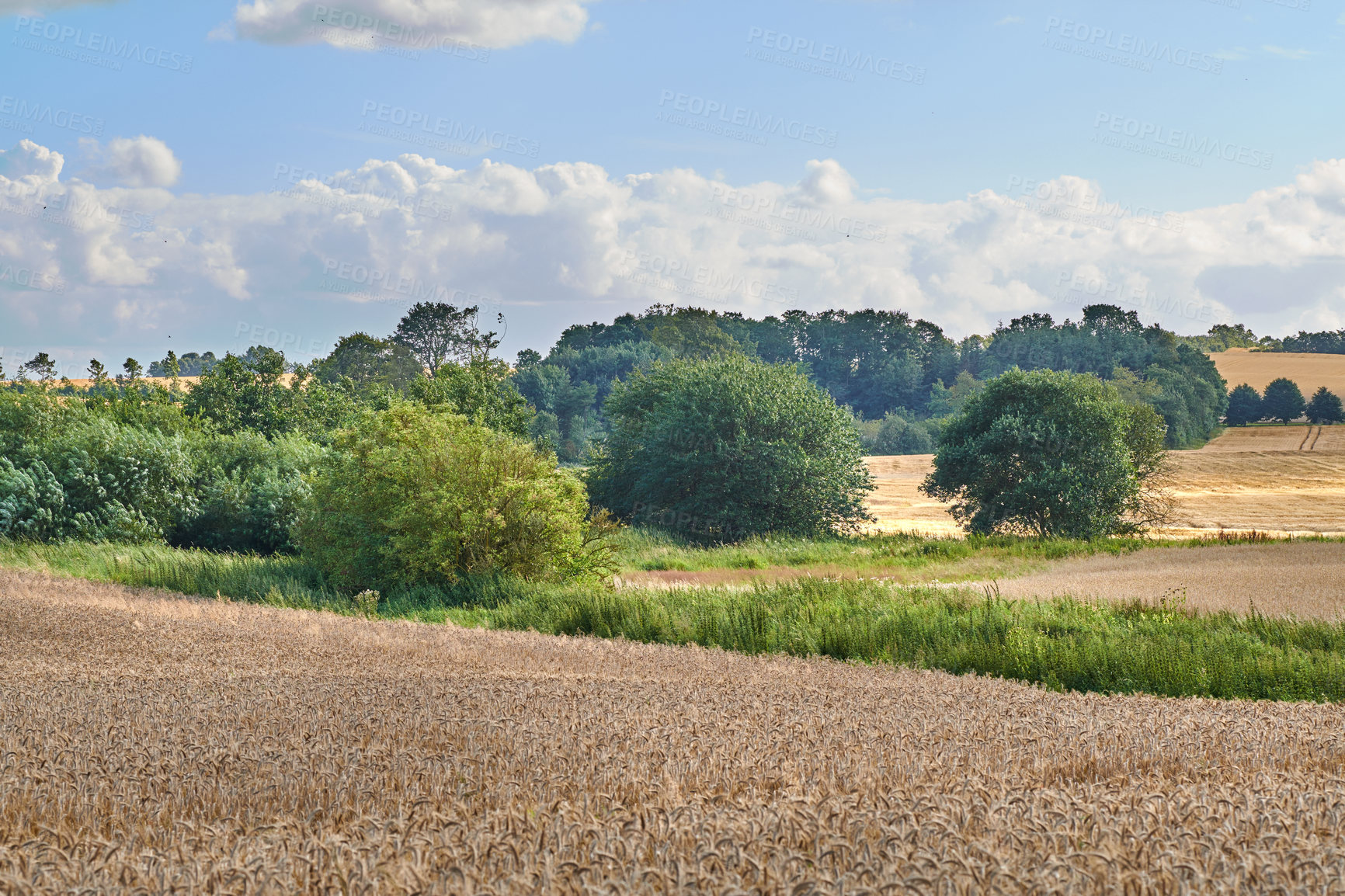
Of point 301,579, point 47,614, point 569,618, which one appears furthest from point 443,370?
point 47,614

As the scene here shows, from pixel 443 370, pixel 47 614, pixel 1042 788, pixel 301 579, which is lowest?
pixel 301 579

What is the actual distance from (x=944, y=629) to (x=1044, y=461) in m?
33.4

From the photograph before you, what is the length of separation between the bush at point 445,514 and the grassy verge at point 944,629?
3.41 ft

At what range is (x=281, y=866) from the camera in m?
2.62

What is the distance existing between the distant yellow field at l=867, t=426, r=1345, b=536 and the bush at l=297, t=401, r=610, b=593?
117 ft

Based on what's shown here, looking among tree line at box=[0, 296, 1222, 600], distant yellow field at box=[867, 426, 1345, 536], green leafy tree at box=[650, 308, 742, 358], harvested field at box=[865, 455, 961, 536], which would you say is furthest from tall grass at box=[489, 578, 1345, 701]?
green leafy tree at box=[650, 308, 742, 358]

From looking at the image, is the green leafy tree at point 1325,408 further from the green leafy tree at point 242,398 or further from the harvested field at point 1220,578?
the green leafy tree at point 242,398

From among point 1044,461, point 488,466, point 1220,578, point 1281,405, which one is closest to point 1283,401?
point 1281,405

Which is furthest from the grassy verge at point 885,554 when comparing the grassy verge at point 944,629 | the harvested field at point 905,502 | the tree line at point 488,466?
the grassy verge at point 944,629

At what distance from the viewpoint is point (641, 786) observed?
343 centimetres

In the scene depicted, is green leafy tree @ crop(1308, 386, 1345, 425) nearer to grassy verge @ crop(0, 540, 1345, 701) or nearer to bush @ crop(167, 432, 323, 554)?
bush @ crop(167, 432, 323, 554)

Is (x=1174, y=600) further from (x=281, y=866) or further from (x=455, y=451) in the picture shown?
(x=281, y=866)

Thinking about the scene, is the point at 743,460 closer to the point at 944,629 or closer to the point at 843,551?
the point at 843,551

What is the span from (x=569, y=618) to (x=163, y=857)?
12701mm
